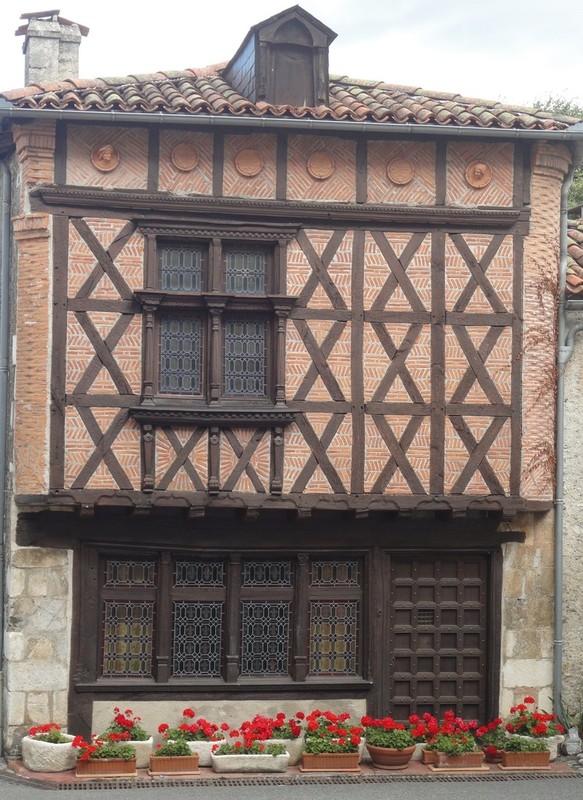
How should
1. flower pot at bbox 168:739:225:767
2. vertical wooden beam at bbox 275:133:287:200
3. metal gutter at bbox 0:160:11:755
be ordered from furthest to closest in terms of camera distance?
vertical wooden beam at bbox 275:133:287:200 < metal gutter at bbox 0:160:11:755 < flower pot at bbox 168:739:225:767

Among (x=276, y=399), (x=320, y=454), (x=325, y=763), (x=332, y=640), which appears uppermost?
(x=276, y=399)

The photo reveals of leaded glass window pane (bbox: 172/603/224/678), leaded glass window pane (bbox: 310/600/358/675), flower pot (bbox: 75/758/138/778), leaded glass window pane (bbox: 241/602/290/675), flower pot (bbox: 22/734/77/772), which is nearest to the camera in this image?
flower pot (bbox: 75/758/138/778)

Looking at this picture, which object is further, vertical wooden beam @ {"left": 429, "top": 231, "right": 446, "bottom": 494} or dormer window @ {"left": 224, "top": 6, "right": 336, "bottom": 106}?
dormer window @ {"left": 224, "top": 6, "right": 336, "bottom": 106}

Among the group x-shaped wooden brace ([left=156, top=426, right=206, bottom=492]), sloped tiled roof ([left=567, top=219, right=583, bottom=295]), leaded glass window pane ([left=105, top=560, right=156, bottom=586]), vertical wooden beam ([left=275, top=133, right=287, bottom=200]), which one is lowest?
leaded glass window pane ([left=105, top=560, right=156, bottom=586])

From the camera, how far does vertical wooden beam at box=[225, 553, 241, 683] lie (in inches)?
539

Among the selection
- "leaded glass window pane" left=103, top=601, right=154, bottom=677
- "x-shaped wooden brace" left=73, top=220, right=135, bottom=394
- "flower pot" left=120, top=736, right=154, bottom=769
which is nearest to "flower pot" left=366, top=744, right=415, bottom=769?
"flower pot" left=120, top=736, right=154, bottom=769

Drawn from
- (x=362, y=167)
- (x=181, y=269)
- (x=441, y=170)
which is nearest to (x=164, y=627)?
(x=181, y=269)

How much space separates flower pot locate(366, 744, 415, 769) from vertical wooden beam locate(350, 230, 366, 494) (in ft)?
8.63

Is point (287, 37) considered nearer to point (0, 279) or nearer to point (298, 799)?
point (0, 279)

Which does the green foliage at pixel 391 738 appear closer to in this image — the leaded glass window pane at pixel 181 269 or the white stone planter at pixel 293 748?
the white stone planter at pixel 293 748

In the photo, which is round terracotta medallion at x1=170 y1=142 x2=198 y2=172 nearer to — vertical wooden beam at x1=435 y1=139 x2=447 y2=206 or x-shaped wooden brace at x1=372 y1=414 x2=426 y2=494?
vertical wooden beam at x1=435 y1=139 x2=447 y2=206

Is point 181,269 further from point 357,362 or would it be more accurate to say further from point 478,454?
point 478,454

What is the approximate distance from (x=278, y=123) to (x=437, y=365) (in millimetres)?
2989

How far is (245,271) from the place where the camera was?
13.6m
